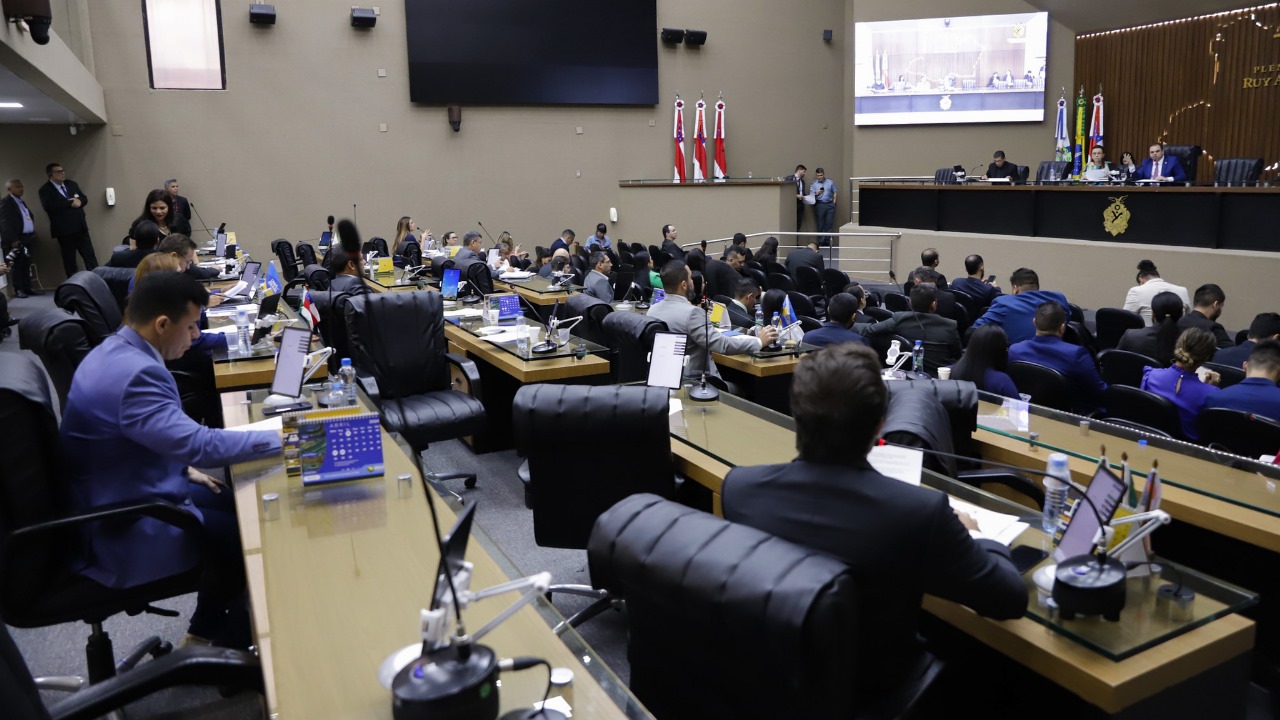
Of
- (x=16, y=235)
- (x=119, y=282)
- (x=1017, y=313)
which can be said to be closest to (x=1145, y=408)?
(x=1017, y=313)

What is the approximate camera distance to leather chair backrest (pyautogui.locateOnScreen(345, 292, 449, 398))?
14.3 feet

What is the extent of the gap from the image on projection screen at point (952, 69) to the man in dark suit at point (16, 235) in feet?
40.5

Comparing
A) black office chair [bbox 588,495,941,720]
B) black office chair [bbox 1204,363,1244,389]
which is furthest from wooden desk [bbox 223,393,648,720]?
black office chair [bbox 1204,363,1244,389]

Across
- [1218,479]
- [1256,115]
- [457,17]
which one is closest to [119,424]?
[1218,479]

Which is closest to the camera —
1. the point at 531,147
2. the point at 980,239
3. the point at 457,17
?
the point at 980,239

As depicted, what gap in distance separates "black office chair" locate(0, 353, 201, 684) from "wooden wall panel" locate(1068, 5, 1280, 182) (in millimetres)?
13903

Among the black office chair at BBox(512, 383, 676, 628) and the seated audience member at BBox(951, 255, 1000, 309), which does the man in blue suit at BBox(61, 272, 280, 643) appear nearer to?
the black office chair at BBox(512, 383, 676, 628)

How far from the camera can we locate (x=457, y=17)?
43.4 feet

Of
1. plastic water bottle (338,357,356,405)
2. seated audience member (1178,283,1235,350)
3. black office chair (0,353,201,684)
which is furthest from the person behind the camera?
seated audience member (1178,283,1235,350)

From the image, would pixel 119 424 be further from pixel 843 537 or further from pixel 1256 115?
pixel 1256 115

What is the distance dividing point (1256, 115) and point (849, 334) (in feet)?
35.0

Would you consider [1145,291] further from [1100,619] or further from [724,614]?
[724,614]

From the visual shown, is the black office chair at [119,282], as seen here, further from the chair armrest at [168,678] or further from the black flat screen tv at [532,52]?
the black flat screen tv at [532,52]

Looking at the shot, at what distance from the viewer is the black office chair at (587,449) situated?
2.71 m
